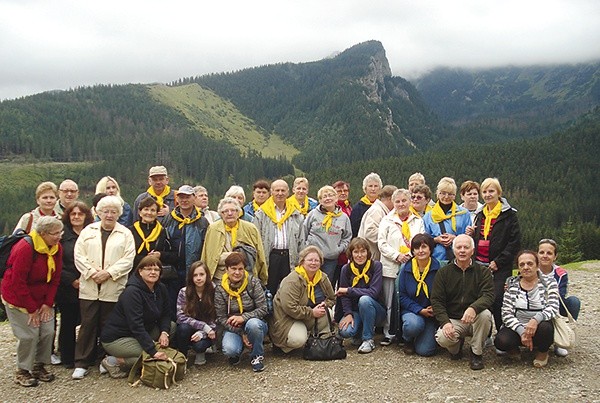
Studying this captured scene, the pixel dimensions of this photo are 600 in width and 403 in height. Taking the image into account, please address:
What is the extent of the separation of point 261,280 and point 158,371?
2267mm

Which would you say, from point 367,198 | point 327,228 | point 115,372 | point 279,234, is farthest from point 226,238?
point 367,198

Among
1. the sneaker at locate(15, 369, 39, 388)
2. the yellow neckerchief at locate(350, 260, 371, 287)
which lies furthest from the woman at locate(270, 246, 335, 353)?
the sneaker at locate(15, 369, 39, 388)

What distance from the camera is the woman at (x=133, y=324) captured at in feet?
22.8

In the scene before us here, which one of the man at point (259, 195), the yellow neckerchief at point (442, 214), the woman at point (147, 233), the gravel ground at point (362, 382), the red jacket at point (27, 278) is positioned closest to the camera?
the gravel ground at point (362, 382)

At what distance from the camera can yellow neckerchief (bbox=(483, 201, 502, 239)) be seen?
26.1 ft

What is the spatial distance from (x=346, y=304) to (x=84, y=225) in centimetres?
446

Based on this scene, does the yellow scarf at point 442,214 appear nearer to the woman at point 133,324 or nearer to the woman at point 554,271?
the woman at point 554,271

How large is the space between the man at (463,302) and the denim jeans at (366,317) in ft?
3.33

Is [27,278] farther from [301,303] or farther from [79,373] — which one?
[301,303]

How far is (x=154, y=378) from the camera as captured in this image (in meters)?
6.80

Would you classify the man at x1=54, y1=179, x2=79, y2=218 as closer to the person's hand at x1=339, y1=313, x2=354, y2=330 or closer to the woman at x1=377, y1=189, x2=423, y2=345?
the person's hand at x1=339, y1=313, x2=354, y2=330

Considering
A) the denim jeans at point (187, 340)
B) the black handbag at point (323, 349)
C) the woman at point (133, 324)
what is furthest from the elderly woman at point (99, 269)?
the black handbag at point (323, 349)

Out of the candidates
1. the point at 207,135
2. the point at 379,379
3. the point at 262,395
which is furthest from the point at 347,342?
the point at 207,135

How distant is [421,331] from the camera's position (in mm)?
7863
